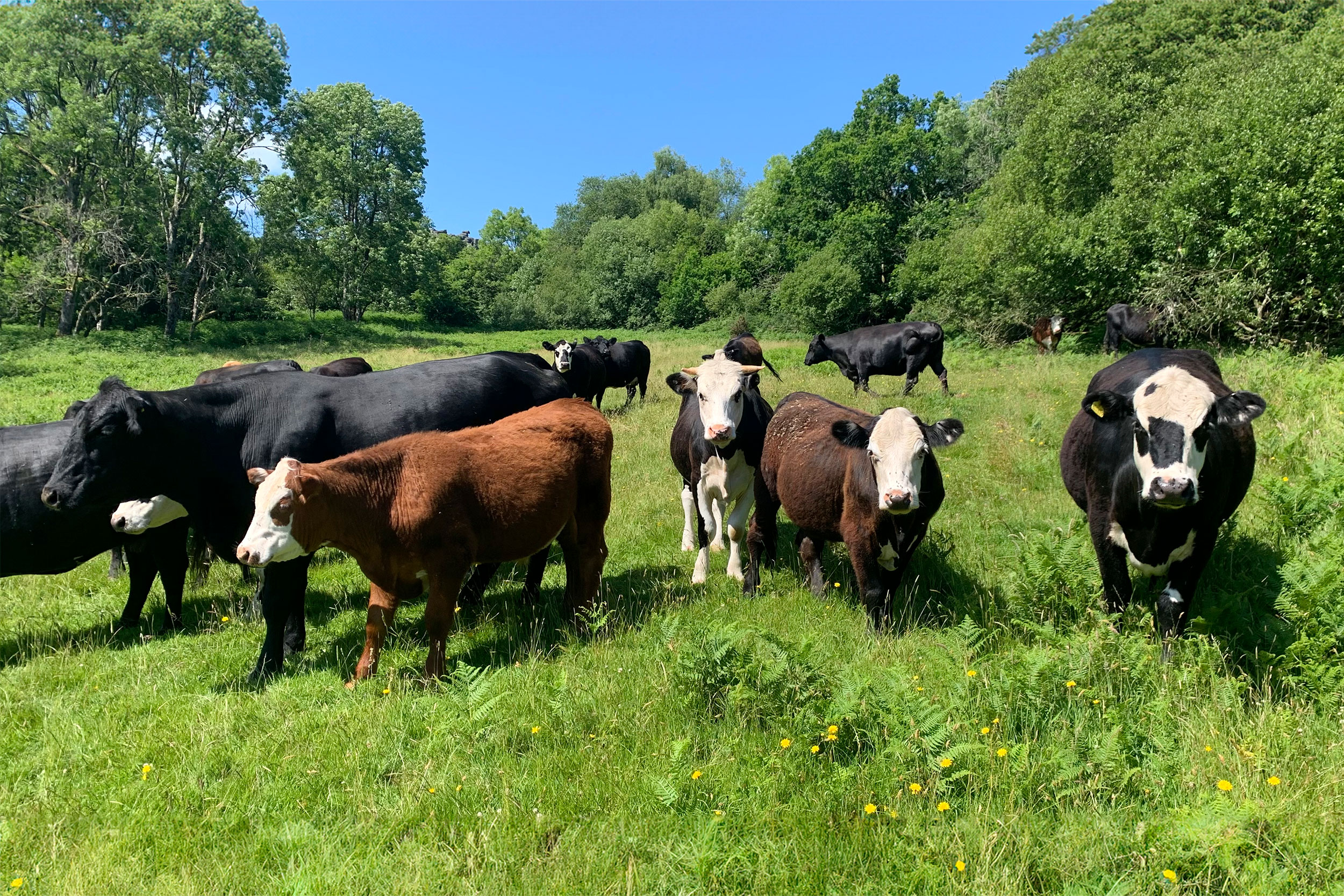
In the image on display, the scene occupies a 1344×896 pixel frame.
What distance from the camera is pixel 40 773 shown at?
3885 millimetres

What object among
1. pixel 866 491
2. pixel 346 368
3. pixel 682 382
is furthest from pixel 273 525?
pixel 346 368

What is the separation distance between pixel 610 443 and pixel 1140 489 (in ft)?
13.1

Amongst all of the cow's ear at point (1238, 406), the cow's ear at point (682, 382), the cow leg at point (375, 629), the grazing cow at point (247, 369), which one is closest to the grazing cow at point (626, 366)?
the grazing cow at point (247, 369)

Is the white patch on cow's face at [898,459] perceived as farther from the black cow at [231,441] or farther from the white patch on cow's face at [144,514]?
the white patch on cow's face at [144,514]

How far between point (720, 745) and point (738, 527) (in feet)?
12.1

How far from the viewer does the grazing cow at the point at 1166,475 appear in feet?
14.5

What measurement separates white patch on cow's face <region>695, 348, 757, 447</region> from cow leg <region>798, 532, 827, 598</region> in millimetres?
1195

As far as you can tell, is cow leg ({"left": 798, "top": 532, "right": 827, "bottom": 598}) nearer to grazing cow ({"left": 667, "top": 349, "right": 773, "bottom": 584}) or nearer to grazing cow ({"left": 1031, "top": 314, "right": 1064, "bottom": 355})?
grazing cow ({"left": 667, "top": 349, "right": 773, "bottom": 584})

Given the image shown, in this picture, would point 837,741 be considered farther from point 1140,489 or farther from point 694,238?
point 694,238

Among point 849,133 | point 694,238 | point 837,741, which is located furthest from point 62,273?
point 694,238

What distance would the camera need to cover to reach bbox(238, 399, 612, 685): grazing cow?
4465 mm

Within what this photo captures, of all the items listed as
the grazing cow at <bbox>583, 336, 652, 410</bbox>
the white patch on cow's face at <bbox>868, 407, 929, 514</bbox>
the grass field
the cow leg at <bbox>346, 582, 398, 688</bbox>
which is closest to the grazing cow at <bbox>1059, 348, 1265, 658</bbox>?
the grass field

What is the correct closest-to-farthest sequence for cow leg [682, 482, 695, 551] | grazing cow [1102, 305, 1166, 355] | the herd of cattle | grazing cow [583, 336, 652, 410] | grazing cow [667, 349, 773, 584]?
the herd of cattle < grazing cow [667, 349, 773, 584] < cow leg [682, 482, 695, 551] < grazing cow [1102, 305, 1166, 355] < grazing cow [583, 336, 652, 410]

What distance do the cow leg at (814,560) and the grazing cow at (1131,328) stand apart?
54.0 feet
